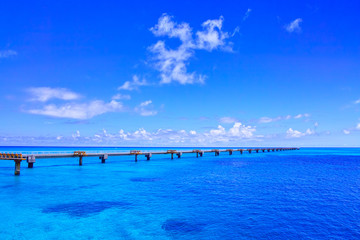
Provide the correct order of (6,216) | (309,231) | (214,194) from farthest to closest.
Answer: (214,194)
(6,216)
(309,231)

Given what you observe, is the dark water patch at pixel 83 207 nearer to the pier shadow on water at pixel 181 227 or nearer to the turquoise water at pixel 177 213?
the turquoise water at pixel 177 213

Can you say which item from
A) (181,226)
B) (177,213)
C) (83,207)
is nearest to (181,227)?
(181,226)

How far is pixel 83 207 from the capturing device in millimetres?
19281

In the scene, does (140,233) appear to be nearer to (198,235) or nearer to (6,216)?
(198,235)

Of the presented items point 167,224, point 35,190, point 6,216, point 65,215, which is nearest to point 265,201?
point 167,224

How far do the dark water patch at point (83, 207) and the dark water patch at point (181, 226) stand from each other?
502cm

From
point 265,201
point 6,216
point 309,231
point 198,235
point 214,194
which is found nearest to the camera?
point 198,235

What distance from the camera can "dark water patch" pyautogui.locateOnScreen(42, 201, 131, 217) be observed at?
705 inches

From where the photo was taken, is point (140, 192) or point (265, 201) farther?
point (140, 192)

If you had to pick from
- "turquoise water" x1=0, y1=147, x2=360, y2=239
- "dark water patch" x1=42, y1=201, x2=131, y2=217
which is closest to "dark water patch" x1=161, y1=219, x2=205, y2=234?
"turquoise water" x1=0, y1=147, x2=360, y2=239

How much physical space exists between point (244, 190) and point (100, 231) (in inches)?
674

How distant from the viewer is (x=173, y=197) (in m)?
23.1

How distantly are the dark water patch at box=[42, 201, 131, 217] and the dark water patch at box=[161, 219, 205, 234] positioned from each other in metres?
5.02

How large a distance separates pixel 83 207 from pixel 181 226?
8462 mm
